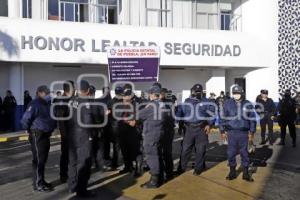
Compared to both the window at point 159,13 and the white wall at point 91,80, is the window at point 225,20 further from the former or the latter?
the window at point 159,13

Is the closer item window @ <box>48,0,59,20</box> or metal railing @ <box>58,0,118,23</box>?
window @ <box>48,0,59,20</box>

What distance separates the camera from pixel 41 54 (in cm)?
2055

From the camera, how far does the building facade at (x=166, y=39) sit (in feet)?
68.4

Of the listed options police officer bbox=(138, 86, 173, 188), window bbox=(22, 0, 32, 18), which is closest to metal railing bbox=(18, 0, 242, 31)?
window bbox=(22, 0, 32, 18)

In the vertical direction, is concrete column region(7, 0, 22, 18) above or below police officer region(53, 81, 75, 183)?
above

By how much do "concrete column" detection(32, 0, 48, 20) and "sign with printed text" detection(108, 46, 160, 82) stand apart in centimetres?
439

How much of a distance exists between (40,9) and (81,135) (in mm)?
15737

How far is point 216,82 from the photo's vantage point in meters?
25.8

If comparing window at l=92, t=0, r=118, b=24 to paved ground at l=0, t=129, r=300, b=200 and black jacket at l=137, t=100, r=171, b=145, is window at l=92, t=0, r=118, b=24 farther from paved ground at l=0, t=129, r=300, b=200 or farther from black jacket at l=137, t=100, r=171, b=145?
black jacket at l=137, t=100, r=171, b=145

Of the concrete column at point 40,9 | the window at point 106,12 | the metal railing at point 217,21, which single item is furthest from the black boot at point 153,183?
the metal railing at point 217,21

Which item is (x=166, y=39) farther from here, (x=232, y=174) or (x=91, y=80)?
(x=232, y=174)

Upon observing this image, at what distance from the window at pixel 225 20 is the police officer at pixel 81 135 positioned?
19516mm

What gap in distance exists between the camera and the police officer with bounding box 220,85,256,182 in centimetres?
898

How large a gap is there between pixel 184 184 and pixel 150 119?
1407 millimetres
